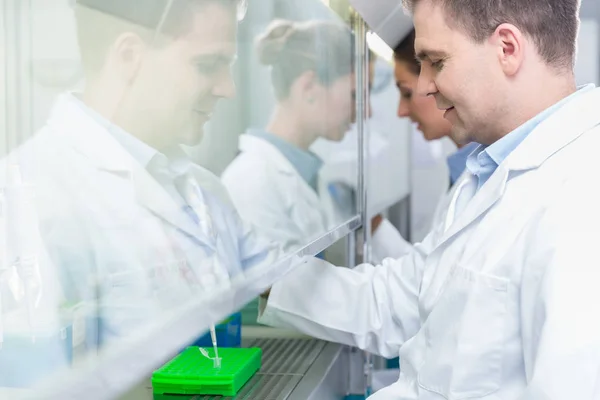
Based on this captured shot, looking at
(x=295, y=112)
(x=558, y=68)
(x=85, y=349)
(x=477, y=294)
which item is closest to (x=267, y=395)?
(x=477, y=294)

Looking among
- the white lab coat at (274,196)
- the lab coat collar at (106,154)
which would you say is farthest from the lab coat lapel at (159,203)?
the white lab coat at (274,196)

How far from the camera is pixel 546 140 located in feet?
3.61

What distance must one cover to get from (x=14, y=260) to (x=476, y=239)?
30.6 inches

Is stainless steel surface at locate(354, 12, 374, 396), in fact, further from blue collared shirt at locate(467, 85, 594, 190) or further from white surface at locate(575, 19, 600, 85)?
white surface at locate(575, 19, 600, 85)

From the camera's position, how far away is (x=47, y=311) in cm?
56

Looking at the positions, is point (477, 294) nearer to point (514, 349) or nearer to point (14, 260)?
point (514, 349)

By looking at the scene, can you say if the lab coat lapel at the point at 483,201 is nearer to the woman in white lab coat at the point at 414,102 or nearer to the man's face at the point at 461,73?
the man's face at the point at 461,73

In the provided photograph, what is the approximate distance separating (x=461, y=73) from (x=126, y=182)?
72 centimetres

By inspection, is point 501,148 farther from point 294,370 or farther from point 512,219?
point 294,370

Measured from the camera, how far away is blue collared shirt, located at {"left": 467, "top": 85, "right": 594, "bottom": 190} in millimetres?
1141

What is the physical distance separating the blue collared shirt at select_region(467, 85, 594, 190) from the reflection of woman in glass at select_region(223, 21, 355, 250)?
1.09 feet

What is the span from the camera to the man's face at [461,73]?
1.14 metres

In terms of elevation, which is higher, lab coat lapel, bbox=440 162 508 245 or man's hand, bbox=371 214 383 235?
lab coat lapel, bbox=440 162 508 245

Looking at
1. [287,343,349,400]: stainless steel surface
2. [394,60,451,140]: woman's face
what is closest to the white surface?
[394,60,451,140]: woman's face
